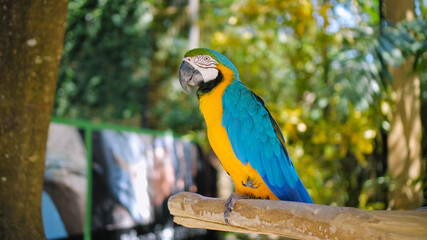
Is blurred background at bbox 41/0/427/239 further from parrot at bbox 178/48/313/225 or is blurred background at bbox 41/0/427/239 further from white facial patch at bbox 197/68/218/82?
white facial patch at bbox 197/68/218/82

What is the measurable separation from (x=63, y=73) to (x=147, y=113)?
5.72ft

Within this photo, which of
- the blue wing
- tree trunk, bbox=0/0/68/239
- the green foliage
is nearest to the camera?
the blue wing

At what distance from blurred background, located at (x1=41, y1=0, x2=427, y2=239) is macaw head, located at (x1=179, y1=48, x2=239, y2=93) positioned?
1.07 m

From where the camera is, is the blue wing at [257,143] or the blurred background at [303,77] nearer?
the blue wing at [257,143]

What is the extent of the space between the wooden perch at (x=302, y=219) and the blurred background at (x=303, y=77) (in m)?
1.19

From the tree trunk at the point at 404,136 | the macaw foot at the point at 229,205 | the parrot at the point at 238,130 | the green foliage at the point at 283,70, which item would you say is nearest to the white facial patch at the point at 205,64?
the parrot at the point at 238,130

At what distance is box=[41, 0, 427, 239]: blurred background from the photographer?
2377 mm

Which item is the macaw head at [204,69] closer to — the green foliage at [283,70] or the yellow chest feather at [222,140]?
the yellow chest feather at [222,140]

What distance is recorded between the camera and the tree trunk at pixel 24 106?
1501 mm

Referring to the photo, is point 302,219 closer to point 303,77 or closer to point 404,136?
point 404,136

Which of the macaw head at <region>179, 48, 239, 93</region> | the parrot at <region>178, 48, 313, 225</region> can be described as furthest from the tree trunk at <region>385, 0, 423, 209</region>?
the macaw head at <region>179, 48, 239, 93</region>

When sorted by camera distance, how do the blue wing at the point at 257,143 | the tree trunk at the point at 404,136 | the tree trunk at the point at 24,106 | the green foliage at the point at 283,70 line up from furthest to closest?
the tree trunk at the point at 404,136
the green foliage at the point at 283,70
the tree trunk at the point at 24,106
the blue wing at the point at 257,143

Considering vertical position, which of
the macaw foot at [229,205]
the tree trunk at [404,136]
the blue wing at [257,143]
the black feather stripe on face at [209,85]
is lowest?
the tree trunk at [404,136]

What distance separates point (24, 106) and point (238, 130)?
0.90 meters
